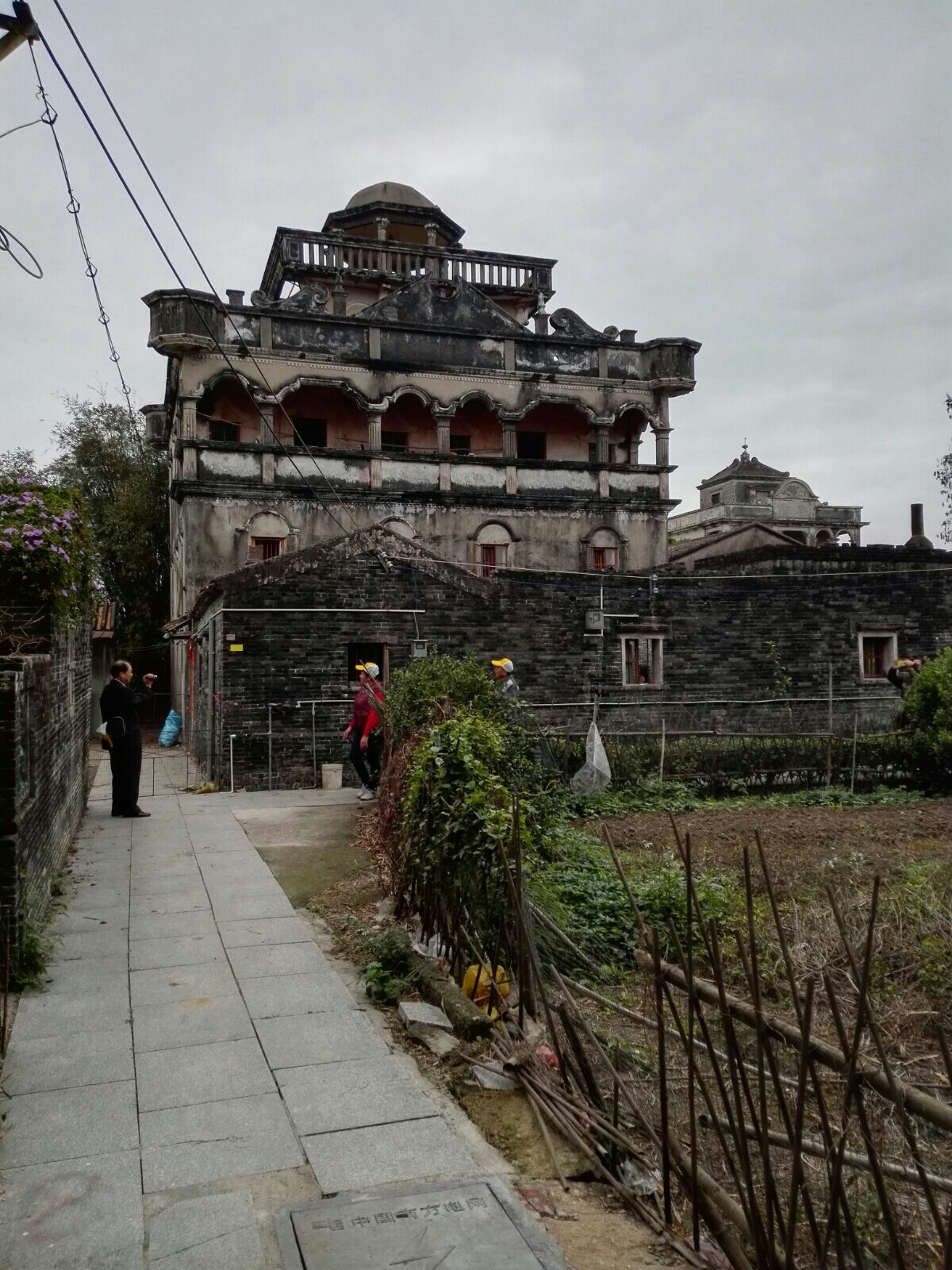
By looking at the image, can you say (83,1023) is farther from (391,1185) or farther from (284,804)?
(284,804)

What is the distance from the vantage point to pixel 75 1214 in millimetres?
3432

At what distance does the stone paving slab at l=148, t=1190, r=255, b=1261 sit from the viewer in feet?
10.7

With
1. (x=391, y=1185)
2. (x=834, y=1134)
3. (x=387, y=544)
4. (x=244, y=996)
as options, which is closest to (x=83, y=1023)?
(x=244, y=996)

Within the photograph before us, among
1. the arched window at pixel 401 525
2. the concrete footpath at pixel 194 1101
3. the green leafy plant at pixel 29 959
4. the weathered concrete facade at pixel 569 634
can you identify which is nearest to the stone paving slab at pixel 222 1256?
the concrete footpath at pixel 194 1101

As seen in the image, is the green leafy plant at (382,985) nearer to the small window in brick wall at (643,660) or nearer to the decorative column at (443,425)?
the small window in brick wall at (643,660)

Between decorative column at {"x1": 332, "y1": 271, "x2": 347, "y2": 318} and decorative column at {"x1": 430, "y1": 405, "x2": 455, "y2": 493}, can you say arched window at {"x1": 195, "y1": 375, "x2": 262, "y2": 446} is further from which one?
decorative column at {"x1": 430, "y1": 405, "x2": 455, "y2": 493}

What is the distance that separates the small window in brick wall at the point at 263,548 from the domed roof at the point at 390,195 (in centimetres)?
1274

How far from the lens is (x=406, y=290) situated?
25.7 metres

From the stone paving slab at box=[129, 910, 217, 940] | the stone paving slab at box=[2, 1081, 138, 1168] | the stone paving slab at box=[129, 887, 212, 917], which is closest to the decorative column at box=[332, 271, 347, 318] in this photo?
the stone paving slab at box=[129, 887, 212, 917]

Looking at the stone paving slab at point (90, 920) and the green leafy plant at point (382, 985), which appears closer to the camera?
the green leafy plant at point (382, 985)

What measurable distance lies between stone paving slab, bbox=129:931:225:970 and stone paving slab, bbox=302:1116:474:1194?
2.59 metres

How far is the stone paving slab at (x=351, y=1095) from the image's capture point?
415cm

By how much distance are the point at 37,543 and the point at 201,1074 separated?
14.5 ft

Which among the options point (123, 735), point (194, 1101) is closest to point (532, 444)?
point (123, 735)
